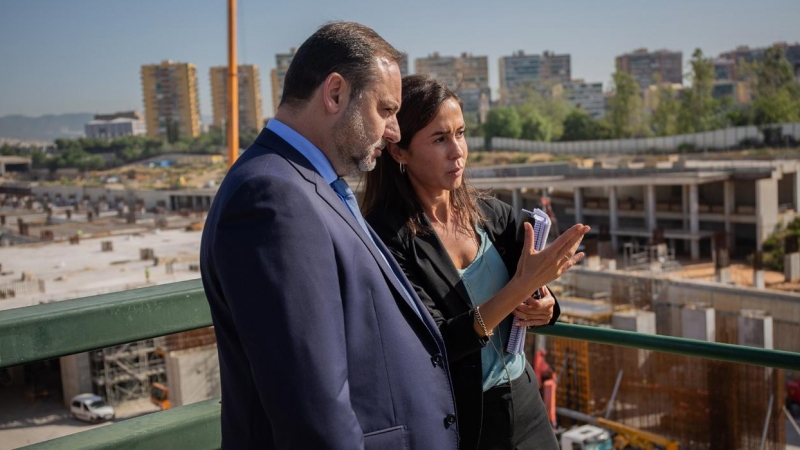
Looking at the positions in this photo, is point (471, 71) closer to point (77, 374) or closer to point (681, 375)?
point (681, 375)

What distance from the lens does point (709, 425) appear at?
43.8 feet

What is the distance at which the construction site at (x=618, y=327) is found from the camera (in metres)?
13.0

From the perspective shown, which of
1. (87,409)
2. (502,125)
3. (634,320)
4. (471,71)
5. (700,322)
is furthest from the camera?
(471,71)

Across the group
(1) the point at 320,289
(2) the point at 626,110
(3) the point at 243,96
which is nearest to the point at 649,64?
(3) the point at 243,96

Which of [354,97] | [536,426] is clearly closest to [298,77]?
[354,97]

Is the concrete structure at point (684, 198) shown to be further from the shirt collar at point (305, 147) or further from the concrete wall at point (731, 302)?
the shirt collar at point (305, 147)

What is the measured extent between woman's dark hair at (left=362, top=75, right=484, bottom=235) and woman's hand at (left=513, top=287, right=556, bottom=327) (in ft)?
0.68

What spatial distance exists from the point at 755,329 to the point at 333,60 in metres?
17.3

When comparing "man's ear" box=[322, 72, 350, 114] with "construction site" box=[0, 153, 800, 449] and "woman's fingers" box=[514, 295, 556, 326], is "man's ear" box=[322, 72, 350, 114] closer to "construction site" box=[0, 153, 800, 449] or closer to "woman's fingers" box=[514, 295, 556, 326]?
"woman's fingers" box=[514, 295, 556, 326]

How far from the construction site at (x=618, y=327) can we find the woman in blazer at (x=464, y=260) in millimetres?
3893

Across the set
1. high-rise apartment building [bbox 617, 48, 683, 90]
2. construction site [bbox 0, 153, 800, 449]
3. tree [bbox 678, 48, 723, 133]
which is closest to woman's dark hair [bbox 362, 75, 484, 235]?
construction site [bbox 0, 153, 800, 449]

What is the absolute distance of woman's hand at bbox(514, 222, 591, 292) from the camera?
153cm

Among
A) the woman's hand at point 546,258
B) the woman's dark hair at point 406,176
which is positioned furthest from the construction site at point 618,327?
the woman's hand at point 546,258

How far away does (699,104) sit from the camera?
2106 inches
